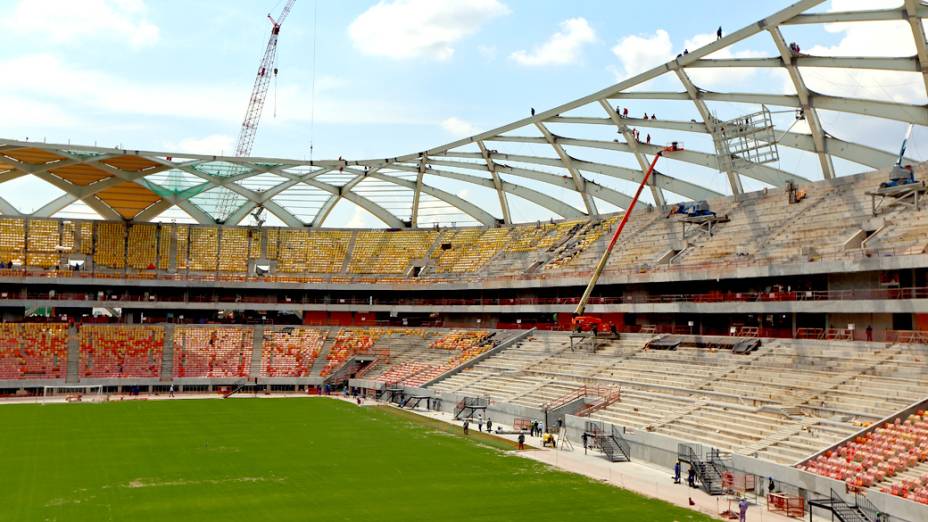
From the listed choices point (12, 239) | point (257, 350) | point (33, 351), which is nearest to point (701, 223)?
point (257, 350)

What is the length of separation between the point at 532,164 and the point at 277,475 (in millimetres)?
38242

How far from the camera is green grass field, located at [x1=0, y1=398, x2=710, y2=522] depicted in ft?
85.7

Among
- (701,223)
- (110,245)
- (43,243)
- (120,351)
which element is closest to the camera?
(701,223)

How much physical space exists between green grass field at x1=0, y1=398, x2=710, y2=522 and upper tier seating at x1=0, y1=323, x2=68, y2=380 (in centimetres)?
1357

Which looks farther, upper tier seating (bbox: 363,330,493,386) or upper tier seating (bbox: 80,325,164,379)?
upper tier seating (bbox: 80,325,164,379)

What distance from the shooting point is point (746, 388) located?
127ft

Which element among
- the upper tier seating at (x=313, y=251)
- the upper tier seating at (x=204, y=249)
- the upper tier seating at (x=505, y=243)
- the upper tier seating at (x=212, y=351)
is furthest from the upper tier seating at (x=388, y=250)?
the upper tier seating at (x=204, y=249)

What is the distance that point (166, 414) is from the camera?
50.3 metres

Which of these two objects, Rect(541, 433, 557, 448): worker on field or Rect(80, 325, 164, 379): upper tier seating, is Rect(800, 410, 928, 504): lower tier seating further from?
Rect(80, 325, 164, 379): upper tier seating

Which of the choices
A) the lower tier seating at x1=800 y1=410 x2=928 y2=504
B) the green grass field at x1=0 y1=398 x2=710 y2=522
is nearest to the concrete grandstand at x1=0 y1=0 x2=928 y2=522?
the lower tier seating at x1=800 y1=410 x2=928 y2=504

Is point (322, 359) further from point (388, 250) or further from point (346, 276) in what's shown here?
point (388, 250)

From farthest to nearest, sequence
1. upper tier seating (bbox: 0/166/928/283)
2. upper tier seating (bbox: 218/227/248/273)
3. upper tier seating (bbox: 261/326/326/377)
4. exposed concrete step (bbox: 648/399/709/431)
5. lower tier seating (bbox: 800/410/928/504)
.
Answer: upper tier seating (bbox: 218/227/248/273)
upper tier seating (bbox: 261/326/326/377)
upper tier seating (bbox: 0/166/928/283)
exposed concrete step (bbox: 648/399/709/431)
lower tier seating (bbox: 800/410/928/504)

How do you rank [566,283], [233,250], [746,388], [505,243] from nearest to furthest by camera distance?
[746,388], [566,283], [505,243], [233,250]

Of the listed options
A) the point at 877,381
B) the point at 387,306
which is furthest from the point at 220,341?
the point at 877,381
